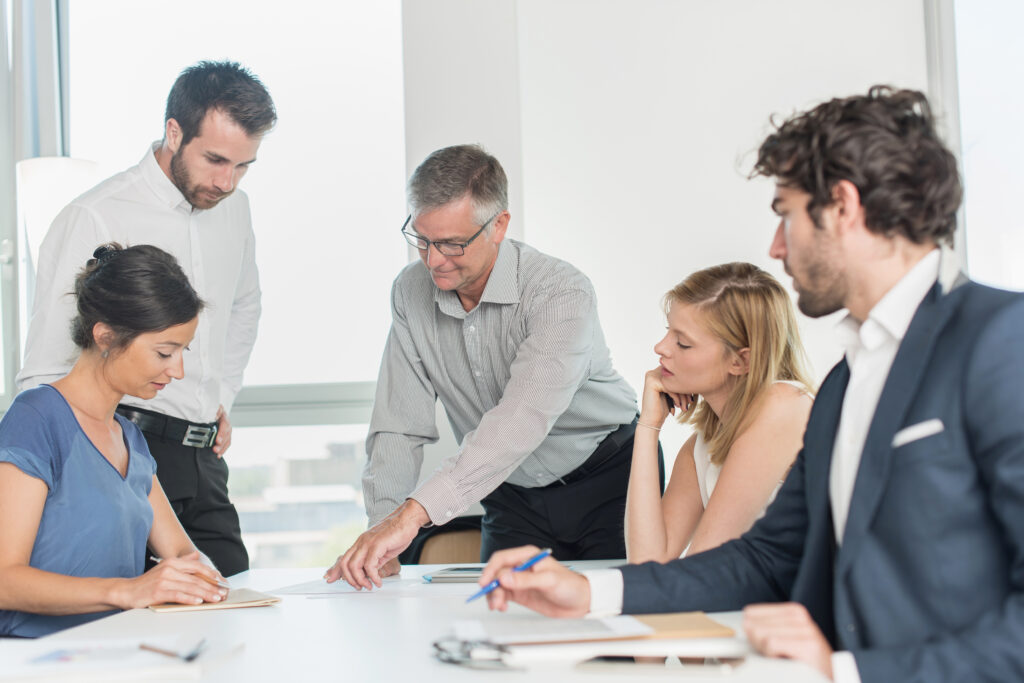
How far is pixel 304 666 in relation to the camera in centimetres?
118

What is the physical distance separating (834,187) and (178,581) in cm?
129

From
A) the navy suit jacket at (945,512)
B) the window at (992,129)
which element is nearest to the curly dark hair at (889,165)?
the navy suit jacket at (945,512)

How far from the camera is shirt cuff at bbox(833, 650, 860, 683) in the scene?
102cm

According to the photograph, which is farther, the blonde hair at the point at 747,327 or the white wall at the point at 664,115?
the white wall at the point at 664,115

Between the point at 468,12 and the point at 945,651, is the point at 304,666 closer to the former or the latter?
the point at 945,651

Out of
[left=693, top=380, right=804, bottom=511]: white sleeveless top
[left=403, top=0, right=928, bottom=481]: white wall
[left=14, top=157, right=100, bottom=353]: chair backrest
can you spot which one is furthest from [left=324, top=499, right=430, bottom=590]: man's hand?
[left=14, top=157, right=100, bottom=353]: chair backrest

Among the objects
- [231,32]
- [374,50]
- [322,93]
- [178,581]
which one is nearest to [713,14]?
[374,50]

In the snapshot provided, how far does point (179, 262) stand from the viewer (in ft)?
8.80

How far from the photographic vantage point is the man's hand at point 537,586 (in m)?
1.31

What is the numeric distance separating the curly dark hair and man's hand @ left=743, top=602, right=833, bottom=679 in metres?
0.53

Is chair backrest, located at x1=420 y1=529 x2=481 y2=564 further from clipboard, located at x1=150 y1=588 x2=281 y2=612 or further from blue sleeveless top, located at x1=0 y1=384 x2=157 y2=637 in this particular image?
clipboard, located at x1=150 y1=588 x2=281 y2=612

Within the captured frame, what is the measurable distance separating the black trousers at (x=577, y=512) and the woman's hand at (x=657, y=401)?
39cm

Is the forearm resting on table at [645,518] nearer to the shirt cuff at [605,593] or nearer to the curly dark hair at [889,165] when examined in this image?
the shirt cuff at [605,593]

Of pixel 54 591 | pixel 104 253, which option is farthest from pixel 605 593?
pixel 104 253
